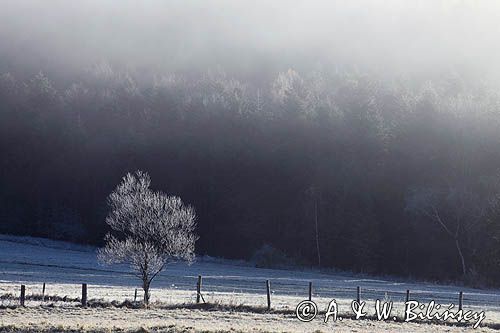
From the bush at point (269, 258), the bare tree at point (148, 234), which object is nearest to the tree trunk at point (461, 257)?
the bush at point (269, 258)

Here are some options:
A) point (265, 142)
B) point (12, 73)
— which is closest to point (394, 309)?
point (265, 142)

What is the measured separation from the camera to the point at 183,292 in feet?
125

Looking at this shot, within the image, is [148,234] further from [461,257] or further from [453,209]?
[453,209]

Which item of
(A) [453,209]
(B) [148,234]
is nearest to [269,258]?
(A) [453,209]

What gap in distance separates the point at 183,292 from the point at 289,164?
32.2 m

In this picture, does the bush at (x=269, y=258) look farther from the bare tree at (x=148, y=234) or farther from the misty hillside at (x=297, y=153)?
the bare tree at (x=148, y=234)

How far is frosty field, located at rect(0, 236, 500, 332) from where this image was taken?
25.5 metres

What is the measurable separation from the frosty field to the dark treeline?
16.4ft

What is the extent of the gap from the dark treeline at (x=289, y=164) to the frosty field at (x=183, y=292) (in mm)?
5013

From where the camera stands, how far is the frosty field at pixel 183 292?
25453 mm

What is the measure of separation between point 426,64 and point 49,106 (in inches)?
1785

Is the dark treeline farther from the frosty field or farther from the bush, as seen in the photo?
the frosty field

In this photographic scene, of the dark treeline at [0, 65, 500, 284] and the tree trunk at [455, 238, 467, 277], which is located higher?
the dark treeline at [0, 65, 500, 284]

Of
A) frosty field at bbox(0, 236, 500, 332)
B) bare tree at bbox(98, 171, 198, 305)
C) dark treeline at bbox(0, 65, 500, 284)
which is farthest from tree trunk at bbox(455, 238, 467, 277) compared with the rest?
bare tree at bbox(98, 171, 198, 305)
